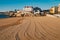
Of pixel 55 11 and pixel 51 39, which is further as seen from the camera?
pixel 55 11

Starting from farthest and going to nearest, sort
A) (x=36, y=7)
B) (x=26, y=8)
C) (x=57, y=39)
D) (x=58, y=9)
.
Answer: (x=36, y=7), (x=26, y=8), (x=58, y=9), (x=57, y=39)

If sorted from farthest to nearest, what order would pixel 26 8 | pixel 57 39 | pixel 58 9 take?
1. pixel 26 8
2. pixel 58 9
3. pixel 57 39

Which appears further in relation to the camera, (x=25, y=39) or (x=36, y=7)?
(x=36, y=7)

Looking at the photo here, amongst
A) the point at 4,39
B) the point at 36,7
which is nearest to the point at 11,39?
the point at 4,39

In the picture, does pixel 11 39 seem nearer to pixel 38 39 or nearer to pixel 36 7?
pixel 38 39

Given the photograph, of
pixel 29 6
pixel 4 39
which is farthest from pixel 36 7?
pixel 4 39

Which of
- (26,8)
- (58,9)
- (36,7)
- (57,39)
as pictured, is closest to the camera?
(57,39)

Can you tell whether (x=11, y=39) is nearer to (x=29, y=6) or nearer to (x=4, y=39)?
(x=4, y=39)

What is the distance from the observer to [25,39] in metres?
9.52

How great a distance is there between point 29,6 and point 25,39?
80.2 metres

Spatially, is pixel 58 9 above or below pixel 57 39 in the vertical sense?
below

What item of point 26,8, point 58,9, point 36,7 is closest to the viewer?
point 58,9

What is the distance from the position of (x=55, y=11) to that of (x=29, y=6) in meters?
17.9

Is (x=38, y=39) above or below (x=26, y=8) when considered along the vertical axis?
above
